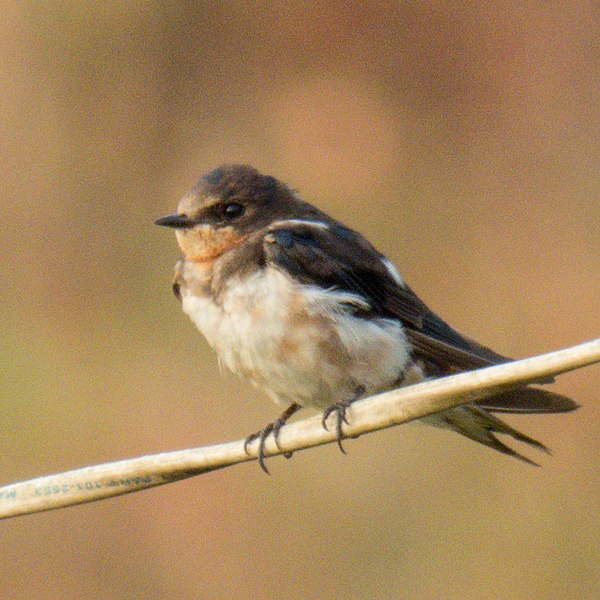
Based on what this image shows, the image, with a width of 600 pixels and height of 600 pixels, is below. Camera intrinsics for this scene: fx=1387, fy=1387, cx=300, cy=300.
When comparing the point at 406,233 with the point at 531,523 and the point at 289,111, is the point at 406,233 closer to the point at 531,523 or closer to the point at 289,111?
the point at 289,111

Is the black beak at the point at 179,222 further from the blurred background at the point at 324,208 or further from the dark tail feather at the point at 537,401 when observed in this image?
the blurred background at the point at 324,208

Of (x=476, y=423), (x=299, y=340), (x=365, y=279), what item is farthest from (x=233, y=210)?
(x=476, y=423)

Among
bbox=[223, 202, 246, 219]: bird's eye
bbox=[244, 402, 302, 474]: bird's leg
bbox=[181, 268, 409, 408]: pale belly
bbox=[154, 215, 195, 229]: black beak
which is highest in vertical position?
bbox=[223, 202, 246, 219]: bird's eye

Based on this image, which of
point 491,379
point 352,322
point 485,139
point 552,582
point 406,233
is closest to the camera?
point 491,379

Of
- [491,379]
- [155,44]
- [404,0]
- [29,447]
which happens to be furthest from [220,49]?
[491,379]

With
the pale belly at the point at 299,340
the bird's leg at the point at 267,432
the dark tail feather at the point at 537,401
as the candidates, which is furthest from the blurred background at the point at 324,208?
the dark tail feather at the point at 537,401

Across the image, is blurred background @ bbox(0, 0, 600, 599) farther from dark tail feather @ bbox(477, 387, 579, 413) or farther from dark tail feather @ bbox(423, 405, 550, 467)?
dark tail feather @ bbox(477, 387, 579, 413)

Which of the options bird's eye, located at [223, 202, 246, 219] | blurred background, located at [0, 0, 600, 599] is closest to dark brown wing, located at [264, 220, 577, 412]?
bird's eye, located at [223, 202, 246, 219]

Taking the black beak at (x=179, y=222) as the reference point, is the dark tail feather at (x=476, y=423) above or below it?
below
